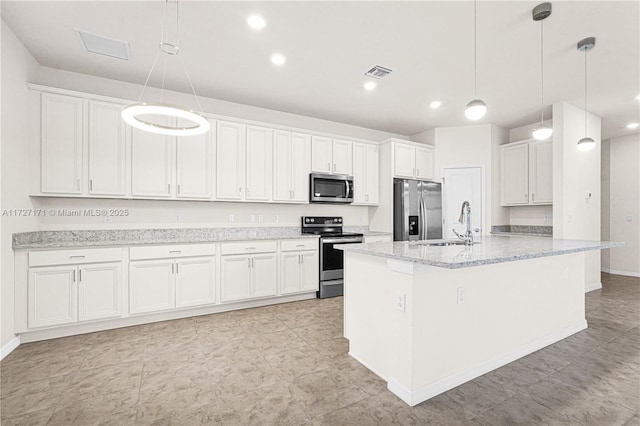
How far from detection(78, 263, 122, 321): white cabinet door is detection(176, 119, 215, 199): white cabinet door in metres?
1.15

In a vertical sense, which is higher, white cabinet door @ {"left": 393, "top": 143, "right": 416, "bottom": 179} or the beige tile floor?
white cabinet door @ {"left": 393, "top": 143, "right": 416, "bottom": 179}

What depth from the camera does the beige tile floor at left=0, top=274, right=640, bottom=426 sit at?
1832 millimetres

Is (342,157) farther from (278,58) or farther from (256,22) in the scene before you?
(256,22)

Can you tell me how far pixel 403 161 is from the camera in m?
5.34

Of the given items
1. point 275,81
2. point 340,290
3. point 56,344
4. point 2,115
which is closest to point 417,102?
point 275,81

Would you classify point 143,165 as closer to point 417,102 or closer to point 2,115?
point 2,115

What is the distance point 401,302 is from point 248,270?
2476 mm

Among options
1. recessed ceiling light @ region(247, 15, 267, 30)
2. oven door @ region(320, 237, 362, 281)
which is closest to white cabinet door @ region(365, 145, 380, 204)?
oven door @ region(320, 237, 362, 281)

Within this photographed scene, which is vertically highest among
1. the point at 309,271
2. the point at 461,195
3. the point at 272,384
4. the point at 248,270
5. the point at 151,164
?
the point at 151,164

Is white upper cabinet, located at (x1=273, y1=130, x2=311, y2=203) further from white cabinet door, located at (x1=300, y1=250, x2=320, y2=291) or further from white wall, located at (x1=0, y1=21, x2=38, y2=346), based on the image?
white wall, located at (x1=0, y1=21, x2=38, y2=346)

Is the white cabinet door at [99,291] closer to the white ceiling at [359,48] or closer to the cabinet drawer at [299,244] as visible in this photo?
the cabinet drawer at [299,244]

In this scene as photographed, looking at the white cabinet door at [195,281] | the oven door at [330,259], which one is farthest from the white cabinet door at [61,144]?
the oven door at [330,259]

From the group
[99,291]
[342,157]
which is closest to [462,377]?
[99,291]

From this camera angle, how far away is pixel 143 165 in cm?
363
